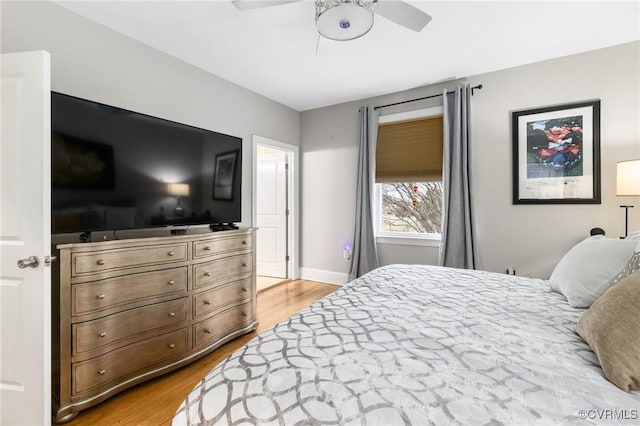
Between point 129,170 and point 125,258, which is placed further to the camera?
point 129,170

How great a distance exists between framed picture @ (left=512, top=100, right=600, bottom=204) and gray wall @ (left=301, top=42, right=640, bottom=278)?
7cm

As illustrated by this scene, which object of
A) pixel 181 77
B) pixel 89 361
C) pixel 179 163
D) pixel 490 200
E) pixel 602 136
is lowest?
pixel 89 361

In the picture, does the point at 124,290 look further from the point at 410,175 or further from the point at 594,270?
the point at 410,175

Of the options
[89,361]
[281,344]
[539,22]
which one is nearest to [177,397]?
[89,361]

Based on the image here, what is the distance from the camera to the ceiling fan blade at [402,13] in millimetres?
1771

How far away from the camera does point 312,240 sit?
15.1 ft

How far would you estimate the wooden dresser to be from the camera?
169 cm

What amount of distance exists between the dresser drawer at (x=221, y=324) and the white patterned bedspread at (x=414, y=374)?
1.49 meters

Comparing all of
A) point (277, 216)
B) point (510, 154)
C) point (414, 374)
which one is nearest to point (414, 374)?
point (414, 374)

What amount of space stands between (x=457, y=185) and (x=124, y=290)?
3309mm

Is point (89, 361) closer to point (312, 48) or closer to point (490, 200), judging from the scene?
point (312, 48)

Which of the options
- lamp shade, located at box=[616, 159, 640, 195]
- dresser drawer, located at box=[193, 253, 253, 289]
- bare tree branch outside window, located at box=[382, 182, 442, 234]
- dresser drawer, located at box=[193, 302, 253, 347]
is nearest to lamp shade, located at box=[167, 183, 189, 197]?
dresser drawer, located at box=[193, 253, 253, 289]

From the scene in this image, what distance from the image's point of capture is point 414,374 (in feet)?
2.71

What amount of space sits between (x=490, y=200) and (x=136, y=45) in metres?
3.84
